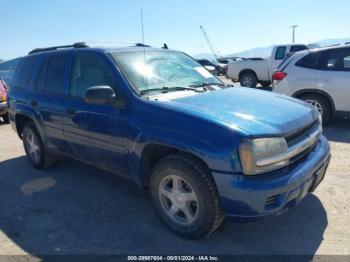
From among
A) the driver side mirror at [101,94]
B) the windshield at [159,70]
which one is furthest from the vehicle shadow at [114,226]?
the windshield at [159,70]

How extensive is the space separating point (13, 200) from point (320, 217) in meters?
3.65

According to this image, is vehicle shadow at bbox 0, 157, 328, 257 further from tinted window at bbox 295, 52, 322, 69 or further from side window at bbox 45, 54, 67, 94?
tinted window at bbox 295, 52, 322, 69

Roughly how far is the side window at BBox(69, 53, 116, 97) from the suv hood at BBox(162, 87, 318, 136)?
2.98ft

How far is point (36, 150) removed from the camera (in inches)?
218

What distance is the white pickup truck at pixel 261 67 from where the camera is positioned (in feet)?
51.0

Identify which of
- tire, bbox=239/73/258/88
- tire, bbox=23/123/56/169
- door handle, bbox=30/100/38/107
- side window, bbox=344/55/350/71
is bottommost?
tire, bbox=239/73/258/88

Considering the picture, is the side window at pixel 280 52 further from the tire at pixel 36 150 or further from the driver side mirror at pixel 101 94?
the driver side mirror at pixel 101 94

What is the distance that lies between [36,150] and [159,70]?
2620mm

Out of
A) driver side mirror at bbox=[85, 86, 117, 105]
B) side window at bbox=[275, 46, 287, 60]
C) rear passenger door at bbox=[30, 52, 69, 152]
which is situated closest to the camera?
driver side mirror at bbox=[85, 86, 117, 105]

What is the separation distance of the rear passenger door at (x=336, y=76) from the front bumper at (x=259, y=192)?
4.59 meters

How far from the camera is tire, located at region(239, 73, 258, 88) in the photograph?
15938mm

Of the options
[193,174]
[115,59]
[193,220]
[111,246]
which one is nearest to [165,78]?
[115,59]

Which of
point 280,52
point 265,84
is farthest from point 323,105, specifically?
point 265,84

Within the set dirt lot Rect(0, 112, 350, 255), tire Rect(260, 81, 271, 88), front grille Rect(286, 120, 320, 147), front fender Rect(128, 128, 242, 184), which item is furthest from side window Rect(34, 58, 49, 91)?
tire Rect(260, 81, 271, 88)
